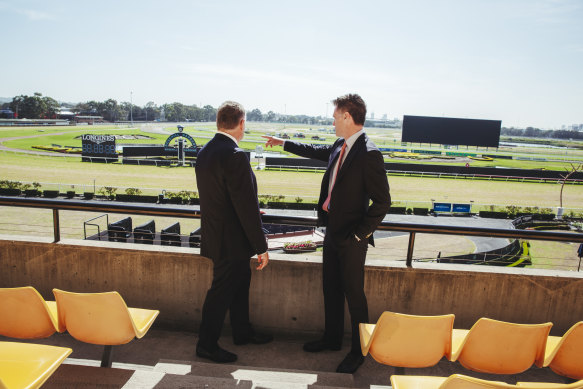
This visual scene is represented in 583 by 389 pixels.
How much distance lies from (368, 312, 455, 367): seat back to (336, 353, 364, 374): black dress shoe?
0.67 m

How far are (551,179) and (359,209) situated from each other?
91.9m

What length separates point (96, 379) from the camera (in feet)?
6.89

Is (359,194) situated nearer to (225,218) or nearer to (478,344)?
(225,218)

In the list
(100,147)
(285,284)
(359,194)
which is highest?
(359,194)

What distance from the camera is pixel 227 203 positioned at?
2764 mm

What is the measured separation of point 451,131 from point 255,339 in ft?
252

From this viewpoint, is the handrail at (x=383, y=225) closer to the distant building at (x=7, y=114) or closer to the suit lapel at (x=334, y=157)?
the suit lapel at (x=334, y=157)

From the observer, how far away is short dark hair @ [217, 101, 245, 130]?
2.73m

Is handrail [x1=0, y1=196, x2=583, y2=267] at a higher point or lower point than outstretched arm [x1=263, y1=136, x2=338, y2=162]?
lower

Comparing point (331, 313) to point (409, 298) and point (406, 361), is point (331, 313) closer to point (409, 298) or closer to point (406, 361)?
point (409, 298)

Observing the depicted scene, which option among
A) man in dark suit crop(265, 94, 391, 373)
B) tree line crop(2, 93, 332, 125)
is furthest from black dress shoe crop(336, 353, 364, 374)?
tree line crop(2, 93, 332, 125)

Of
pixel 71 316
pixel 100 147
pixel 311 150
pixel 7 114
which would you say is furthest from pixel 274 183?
pixel 7 114

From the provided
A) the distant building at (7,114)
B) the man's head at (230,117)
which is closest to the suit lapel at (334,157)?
the man's head at (230,117)

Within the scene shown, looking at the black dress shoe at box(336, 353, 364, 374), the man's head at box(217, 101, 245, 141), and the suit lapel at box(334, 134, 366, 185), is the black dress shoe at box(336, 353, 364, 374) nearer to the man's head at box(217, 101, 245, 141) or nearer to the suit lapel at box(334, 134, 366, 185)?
the suit lapel at box(334, 134, 366, 185)
